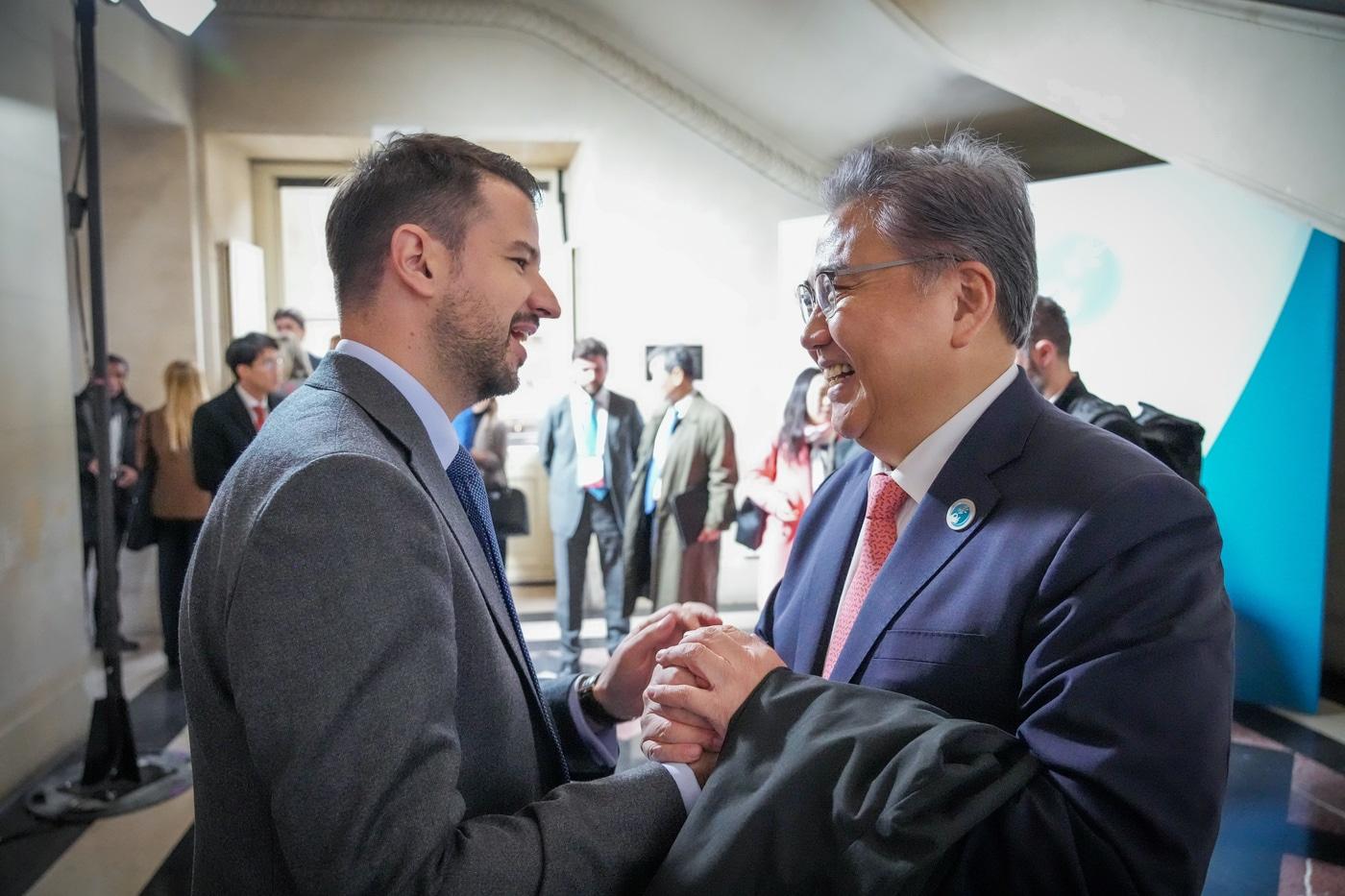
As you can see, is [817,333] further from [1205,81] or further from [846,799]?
[1205,81]

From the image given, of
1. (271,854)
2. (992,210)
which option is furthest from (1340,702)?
(271,854)

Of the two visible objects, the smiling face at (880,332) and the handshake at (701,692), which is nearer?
the handshake at (701,692)

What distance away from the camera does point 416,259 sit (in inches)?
47.8

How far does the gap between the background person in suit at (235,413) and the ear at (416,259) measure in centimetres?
362

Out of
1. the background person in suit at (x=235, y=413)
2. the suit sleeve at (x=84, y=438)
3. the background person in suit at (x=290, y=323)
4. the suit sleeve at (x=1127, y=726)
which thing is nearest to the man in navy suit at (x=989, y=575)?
the suit sleeve at (x=1127, y=726)

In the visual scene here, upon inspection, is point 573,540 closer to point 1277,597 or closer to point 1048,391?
point 1048,391

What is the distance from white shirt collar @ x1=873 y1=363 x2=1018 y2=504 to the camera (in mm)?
1252

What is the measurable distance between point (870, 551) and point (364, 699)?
76 cm

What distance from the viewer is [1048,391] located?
3348 millimetres

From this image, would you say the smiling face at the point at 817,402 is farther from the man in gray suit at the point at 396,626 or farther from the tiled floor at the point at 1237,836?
the man in gray suit at the point at 396,626

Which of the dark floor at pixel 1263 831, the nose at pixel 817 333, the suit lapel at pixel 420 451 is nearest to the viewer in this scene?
the suit lapel at pixel 420 451

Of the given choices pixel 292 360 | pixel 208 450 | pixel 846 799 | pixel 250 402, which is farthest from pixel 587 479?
pixel 846 799

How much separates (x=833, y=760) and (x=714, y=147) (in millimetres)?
5910

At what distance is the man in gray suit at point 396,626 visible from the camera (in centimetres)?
83
